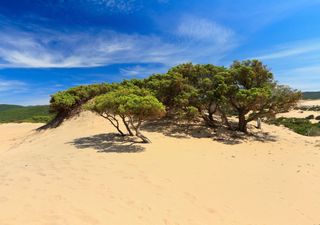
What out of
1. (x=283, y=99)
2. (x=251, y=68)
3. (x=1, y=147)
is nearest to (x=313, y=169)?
(x=283, y=99)

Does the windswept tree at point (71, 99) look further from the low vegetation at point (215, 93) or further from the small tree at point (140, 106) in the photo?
the small tree at point (140, 106)

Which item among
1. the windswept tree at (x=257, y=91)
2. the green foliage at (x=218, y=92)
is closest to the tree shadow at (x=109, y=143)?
the green foliage at (x=218, y=92)

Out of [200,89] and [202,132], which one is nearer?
[202,132]

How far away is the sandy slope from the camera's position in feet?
19.6

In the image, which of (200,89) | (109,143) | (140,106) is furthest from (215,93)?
(109,143)

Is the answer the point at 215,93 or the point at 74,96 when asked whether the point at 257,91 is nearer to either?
the point at 215,93

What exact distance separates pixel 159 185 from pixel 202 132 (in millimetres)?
9426

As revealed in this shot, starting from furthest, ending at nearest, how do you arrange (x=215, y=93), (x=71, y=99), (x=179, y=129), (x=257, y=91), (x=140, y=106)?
(x=71, y=99) < (x=179, y=129) < (x=215, y=93) < (x=257, y=91) < (x=140, y=106)

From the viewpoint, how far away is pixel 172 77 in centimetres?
1767

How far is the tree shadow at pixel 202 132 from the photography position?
16.0 metres

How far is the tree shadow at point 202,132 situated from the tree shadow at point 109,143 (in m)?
2.68

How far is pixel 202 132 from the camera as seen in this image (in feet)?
55.5

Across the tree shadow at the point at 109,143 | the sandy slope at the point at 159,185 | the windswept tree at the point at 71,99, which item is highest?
the windswept tree at the point at 71,99

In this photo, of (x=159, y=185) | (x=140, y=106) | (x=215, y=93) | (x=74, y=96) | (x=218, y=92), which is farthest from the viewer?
(x=74, y=96)
